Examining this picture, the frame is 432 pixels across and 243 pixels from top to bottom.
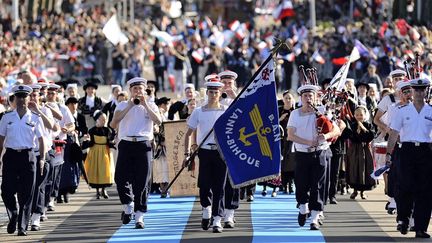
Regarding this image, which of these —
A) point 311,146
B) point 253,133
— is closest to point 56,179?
point 253,133

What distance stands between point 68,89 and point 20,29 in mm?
28734

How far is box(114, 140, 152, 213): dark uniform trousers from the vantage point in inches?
782

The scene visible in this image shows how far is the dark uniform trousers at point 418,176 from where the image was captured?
1847 cm

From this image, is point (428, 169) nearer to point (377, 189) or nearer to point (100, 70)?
point (377, 189)

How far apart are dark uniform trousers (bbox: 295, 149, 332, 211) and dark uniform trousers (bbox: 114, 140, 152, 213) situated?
1.91 metres

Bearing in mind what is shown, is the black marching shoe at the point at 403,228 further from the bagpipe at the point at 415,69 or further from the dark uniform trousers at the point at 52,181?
the dark uniform trousers at the point at 52,181

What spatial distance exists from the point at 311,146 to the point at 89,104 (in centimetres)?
977

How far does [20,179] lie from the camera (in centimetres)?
1912

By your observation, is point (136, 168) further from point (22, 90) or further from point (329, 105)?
point (329, 105)

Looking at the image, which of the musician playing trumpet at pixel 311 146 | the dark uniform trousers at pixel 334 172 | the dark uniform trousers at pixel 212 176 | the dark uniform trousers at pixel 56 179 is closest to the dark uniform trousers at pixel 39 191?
the dark uniform trousers at pixel 56 179

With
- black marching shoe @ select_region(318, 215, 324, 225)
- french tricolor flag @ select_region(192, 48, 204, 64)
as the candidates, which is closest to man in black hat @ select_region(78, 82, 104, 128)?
black marching shoe @ select_region(318, 215, 324, 225)

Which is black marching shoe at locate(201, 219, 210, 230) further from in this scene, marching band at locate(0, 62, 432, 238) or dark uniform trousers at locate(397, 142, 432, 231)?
dark uniform trousers at locate(397, 142, 432, 231)

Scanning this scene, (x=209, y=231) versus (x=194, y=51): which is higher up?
(x=194, y=51)

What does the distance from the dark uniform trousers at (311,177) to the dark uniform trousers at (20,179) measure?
10.9 ft
